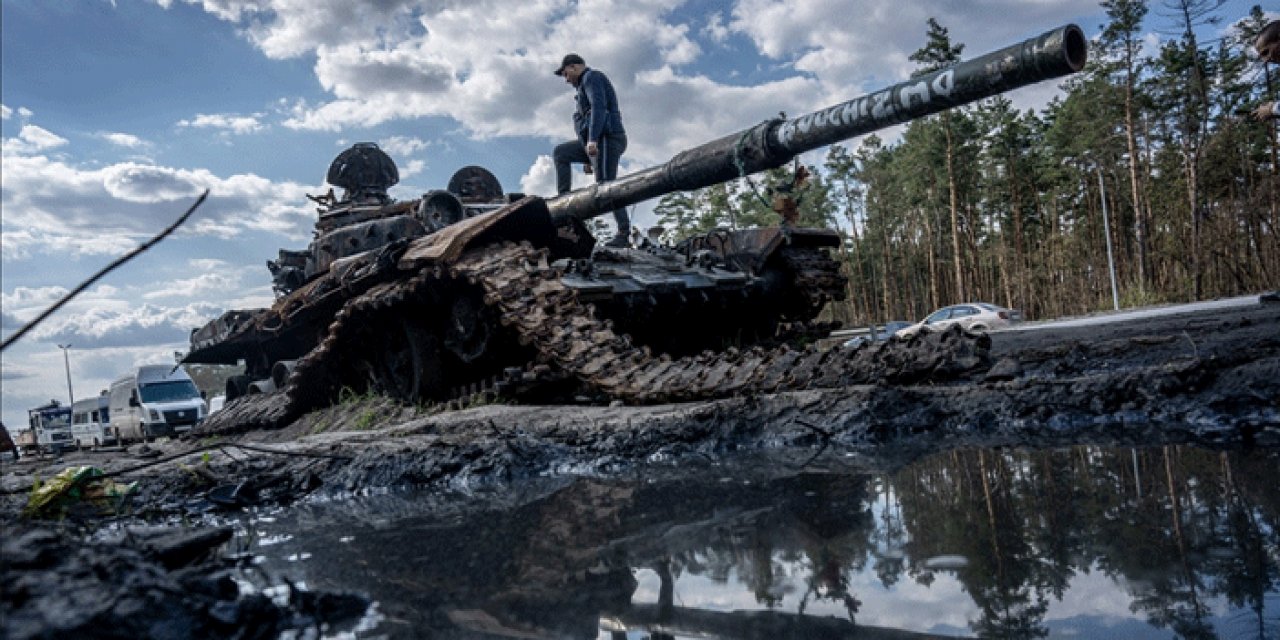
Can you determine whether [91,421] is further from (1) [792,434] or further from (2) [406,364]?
(1) [792,434]

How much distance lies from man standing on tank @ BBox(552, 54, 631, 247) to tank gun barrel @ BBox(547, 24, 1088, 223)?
43.5 inches

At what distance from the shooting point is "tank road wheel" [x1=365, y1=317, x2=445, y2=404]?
7.35m

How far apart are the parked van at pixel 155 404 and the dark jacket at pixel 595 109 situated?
55.4 feet

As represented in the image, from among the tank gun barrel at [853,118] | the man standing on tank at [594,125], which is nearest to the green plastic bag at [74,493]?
the tank gun barrel at [853,118]

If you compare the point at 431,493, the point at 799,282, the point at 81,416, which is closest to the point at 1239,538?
the point at 431,493

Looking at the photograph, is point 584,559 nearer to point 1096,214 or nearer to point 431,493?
point 431,493

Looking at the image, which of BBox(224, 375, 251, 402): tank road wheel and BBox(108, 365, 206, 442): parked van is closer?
BBox(224, 375, 251, 402): tank road wheel

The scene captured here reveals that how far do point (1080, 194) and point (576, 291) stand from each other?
Answer: 4181cm

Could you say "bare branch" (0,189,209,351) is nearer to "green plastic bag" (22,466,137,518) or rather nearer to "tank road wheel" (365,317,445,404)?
"green plastic bag" (22,466,137,518)

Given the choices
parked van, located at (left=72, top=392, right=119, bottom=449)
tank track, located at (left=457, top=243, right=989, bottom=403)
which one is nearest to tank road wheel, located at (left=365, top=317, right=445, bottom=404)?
tank track, located at (left=457, top=243, right=989, bottom=403)

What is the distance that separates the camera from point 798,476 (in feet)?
9.36

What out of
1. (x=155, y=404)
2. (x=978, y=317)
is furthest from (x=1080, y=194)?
(x=155, y=404)

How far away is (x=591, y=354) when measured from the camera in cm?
575

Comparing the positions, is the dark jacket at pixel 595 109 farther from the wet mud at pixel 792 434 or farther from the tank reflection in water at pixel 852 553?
the tank reflection in water at pixel 852 553
